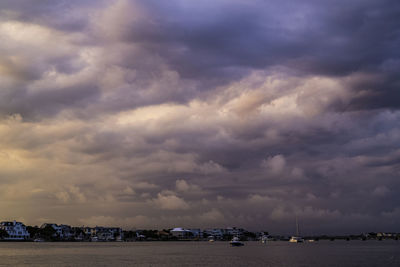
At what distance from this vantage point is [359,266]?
93562 millimetres

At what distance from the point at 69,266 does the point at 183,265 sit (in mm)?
24035

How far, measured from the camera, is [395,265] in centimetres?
9375

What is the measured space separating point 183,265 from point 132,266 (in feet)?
38.1

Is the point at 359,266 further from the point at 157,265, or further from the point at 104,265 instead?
the point at 104,265

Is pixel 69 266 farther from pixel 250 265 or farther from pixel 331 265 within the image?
pixel 331 265

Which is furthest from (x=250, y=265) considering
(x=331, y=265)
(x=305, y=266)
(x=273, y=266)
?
(x=331, y=265)

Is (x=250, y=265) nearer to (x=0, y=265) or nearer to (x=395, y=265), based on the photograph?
(x=395, y=265)

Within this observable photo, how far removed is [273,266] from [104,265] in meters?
36.2

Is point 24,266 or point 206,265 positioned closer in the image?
point 24,266

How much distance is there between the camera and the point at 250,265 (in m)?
96.5

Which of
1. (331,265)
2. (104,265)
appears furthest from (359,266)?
(104,265)

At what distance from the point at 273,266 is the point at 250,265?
16.8 ft

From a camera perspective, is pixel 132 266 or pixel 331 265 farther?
pixel 331 265

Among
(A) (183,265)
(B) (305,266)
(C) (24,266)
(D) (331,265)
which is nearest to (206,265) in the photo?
(A) (183,265)
